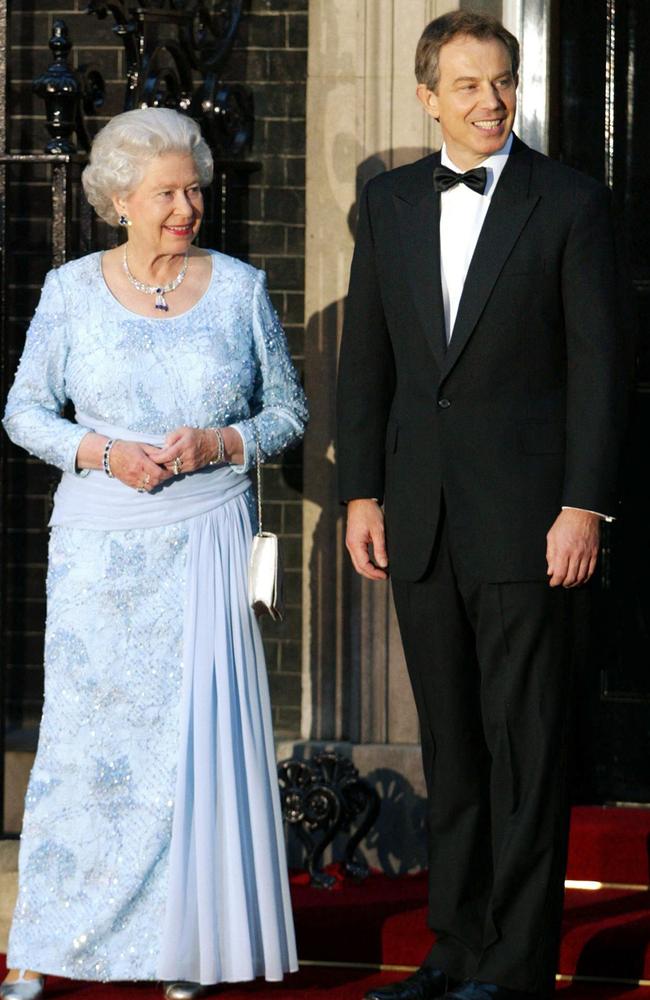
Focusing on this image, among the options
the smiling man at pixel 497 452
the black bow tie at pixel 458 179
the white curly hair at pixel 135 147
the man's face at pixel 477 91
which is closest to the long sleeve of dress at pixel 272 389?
the white curly hair at pixel 135 147

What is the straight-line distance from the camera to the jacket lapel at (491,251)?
12.9 feet

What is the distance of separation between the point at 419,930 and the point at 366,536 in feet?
4.07

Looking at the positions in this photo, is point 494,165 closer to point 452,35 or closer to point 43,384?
point 452,35

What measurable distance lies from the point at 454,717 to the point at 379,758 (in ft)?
4.96

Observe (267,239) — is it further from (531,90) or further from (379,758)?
(379,758)

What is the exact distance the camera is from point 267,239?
585cm

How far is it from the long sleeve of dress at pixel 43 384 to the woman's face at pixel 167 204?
0.27 metres

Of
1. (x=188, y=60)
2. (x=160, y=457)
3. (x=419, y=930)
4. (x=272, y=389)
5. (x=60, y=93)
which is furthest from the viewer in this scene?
(x=188, y=60)

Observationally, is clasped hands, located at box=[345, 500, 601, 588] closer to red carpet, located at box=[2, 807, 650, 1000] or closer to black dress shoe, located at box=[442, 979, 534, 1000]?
black dress shoe, located at box=[442, 979, 534, 1000]

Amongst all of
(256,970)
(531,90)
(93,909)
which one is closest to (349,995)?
(256,970)

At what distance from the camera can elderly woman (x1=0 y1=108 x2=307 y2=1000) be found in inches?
173

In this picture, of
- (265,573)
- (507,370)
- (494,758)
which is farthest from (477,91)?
(494,758)

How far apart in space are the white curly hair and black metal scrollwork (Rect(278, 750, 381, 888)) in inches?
71.4

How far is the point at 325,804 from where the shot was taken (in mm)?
5277
